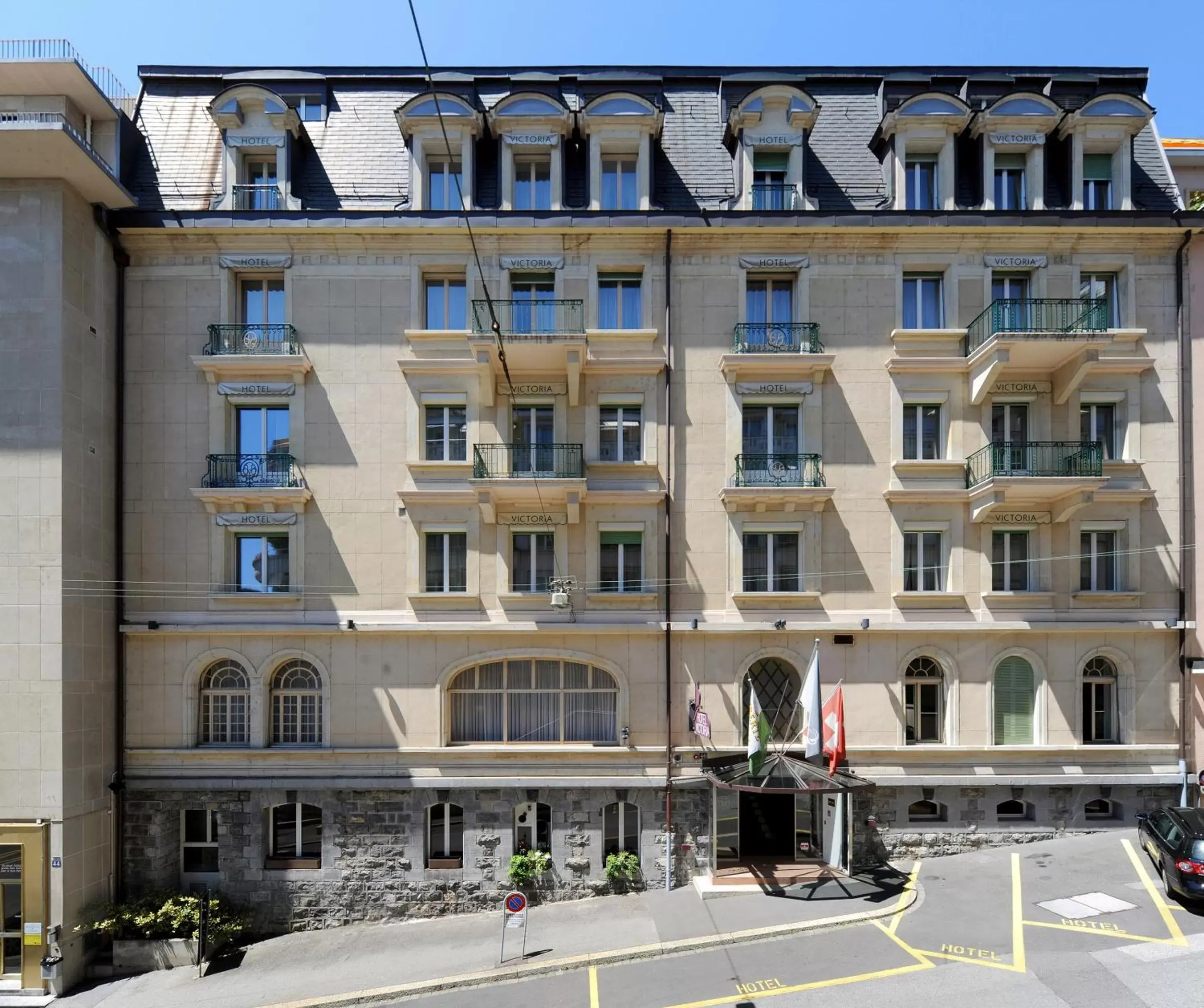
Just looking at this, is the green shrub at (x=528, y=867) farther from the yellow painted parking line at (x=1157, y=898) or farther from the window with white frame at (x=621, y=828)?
the yellow painted parking line at (x=1157, y=898)

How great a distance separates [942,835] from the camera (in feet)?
56.5

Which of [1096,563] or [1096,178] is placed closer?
[1096,563]

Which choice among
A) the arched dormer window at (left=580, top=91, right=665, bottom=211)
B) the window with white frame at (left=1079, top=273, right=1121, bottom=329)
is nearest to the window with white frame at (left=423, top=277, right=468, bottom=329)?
the arched dormer window at (left=580, top=91, right=665, bottom=211)

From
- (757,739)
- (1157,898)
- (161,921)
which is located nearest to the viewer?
(1157,898)

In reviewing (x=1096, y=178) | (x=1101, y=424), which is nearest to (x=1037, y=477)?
(x=1101, y=424)

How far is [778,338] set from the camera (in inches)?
700

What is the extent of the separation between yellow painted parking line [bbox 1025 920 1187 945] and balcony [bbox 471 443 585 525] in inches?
501

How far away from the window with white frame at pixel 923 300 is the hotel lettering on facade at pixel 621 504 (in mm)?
159

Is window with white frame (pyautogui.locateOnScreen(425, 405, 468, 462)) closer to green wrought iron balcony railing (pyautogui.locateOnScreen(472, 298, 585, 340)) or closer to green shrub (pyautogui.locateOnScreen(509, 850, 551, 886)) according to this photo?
green wrought iron balcony railing (pyautogui.locateOnScreen(472, 298, 585, 340))

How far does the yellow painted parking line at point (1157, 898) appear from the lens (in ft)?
42.5

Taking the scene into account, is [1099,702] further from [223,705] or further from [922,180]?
[223,705]

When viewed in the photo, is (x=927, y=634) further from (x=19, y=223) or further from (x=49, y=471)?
(x=19, y=223)

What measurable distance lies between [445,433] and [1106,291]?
17408mm

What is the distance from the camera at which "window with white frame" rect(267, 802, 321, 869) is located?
1741 centimetres
